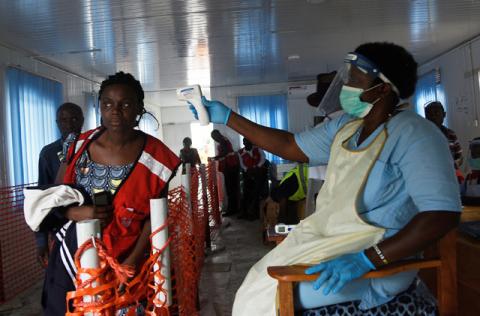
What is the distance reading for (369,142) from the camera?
1.36 m

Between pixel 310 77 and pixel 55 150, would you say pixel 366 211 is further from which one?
pixel 310 77

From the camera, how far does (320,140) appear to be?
5.50 ft

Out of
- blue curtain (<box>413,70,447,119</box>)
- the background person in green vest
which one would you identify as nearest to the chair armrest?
the background person in green vest

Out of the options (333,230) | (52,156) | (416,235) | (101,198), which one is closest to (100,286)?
(101,198)

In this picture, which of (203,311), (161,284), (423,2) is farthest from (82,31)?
(161,284)

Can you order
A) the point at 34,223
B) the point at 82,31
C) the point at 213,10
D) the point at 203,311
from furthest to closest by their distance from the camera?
the point at 82,31 → the point at 213,10 → the point at 203,311 → the point at 34,223

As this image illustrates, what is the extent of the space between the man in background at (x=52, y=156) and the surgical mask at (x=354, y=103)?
1307mm

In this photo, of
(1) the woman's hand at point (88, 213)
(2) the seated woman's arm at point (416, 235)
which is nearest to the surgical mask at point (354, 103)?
(2) the seated woman's arm at point (416, 235)

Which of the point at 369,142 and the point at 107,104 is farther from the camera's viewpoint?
the point at 107,104

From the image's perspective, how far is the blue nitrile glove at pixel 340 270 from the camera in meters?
1.17

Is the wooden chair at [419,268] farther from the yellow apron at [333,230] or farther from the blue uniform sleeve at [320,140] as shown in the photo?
the blue uniform sleeve at [320,140]

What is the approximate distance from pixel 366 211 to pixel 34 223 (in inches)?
45.0

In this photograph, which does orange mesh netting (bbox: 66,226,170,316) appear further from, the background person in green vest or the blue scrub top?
the background person in green vest

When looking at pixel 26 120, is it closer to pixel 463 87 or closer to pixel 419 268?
pixel 419 268
